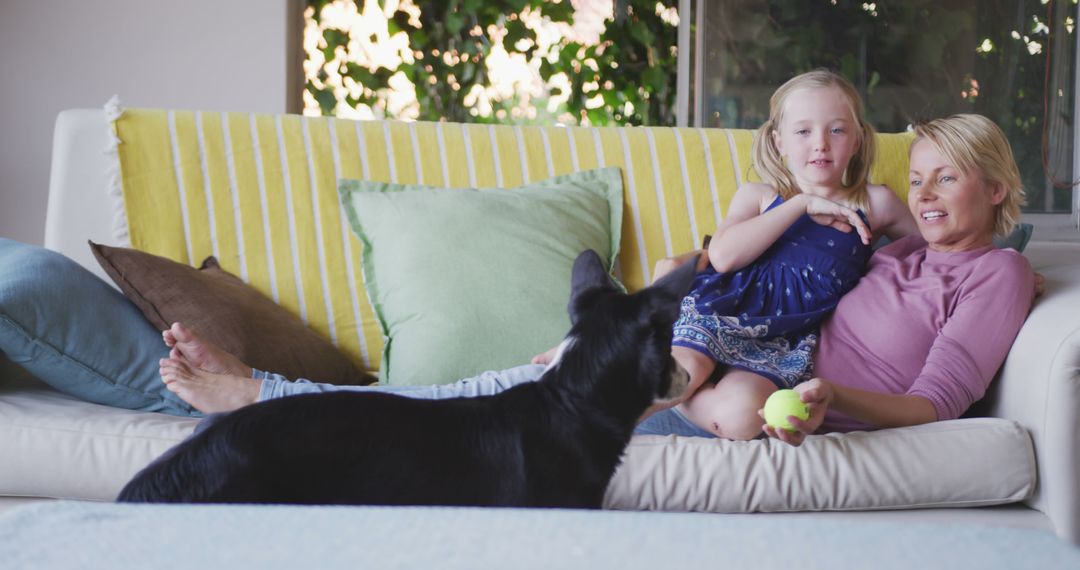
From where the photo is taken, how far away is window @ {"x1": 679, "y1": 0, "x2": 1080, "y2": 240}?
132 inches

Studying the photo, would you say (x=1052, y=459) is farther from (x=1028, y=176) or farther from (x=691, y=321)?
(x=1028, y=176)

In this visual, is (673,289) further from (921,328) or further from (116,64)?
(116,64)

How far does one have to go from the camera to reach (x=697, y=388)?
5.19 ft

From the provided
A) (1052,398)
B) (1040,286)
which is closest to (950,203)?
(1040,286)

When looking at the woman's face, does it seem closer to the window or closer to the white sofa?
the white sofa

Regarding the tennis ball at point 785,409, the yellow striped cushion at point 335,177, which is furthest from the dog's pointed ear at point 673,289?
the yellow striped cushion at point 335,177

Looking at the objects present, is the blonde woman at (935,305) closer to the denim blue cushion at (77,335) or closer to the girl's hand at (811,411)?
the girl's hand at (811,411)

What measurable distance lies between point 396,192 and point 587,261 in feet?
2.99

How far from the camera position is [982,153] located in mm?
1721

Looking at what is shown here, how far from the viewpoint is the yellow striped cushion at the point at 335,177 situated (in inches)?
82.7

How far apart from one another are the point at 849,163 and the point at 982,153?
30 cm

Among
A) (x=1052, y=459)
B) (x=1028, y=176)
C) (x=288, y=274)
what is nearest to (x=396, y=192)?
(x=288, y=274)

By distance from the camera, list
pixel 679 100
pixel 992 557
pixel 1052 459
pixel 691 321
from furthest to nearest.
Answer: pixel 679 100 < pixel 691 321 < pixel 1052 459 < pixel 992 557

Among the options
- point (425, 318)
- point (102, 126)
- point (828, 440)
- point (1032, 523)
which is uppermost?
point (102, 126)
